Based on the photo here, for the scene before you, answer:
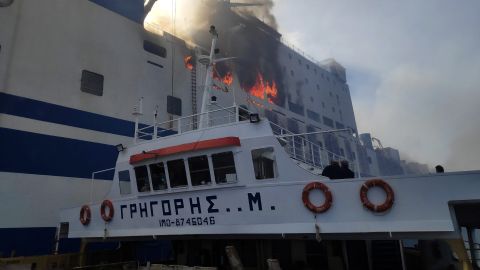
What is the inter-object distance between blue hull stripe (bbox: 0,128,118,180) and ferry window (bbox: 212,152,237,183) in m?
8.24

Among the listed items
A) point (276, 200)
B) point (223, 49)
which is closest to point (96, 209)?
point (276, 200)

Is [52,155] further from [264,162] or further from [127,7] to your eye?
[264,162]

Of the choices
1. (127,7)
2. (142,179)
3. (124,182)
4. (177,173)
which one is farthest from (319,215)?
(127,7)

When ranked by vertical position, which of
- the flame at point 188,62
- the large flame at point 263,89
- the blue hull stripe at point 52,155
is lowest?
the blue hull stripe at point 52,155

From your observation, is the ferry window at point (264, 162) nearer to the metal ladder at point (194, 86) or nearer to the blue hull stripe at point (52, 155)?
the blue hull stripe at point (52, 155)

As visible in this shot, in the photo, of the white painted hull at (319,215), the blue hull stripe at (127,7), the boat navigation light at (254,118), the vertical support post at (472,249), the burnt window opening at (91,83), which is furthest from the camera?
the blue hull stripe at (127,7)

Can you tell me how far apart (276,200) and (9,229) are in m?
9.94

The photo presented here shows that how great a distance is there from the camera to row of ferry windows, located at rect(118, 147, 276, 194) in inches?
306

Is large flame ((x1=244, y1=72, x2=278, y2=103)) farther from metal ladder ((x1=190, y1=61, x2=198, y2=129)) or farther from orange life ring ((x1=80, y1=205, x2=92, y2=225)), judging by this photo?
orange life ring ((x1=80, y1=205, x2=92, y2=225))

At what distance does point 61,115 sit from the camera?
1359 cm

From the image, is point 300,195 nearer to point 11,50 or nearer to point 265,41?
point 11,50

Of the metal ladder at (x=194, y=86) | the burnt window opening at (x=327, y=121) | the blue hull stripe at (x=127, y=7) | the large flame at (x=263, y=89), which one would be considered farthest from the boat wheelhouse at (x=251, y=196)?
the burnt window opening at (x=327, y=121)

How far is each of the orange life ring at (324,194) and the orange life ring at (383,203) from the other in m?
0.65

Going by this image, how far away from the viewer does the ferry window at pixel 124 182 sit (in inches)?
386
